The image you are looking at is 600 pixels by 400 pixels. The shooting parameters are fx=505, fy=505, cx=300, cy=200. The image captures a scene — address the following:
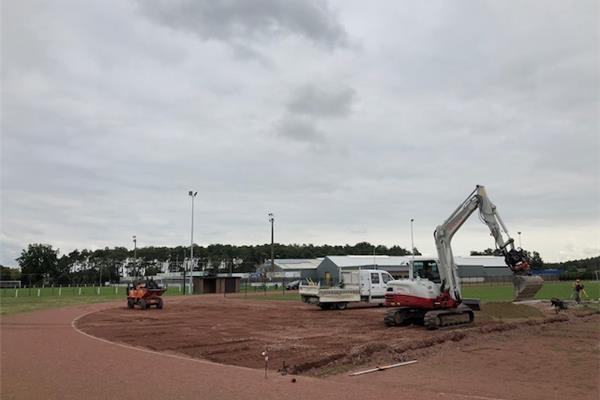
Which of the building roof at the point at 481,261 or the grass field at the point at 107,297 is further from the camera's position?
the building roof at the point at 481,261

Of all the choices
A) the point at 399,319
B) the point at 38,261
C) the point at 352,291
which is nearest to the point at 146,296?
the point at 352,291

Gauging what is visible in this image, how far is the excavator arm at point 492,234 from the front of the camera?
67.7ft

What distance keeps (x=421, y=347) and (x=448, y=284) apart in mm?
6123

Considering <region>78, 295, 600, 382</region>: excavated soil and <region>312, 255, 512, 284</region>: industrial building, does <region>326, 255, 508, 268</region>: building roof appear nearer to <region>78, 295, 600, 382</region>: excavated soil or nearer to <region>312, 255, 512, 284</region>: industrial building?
<region>312, 255, 512, 284</region>: industrial building

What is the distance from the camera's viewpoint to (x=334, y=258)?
10769 cm

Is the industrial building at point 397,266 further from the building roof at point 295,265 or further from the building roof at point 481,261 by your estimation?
the building roof at point 295,265

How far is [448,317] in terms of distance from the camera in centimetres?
1969

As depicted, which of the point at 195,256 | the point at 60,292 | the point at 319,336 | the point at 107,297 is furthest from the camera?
the point at 195,256

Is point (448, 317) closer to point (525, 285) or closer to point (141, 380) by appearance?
point (525, 285)

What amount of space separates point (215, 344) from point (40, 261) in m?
137

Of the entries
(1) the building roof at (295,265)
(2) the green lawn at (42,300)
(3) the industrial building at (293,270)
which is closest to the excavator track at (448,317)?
(2) the green lawn at (42,300)

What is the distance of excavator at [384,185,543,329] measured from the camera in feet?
65.9

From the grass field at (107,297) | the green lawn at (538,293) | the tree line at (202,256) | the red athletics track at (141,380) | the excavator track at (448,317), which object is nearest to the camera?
the red athletics track at (141,380)

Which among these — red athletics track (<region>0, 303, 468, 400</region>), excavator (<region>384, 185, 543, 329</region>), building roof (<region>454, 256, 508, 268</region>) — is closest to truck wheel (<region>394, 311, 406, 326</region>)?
excavator (<region>384, 185, 543, 329</region>)
